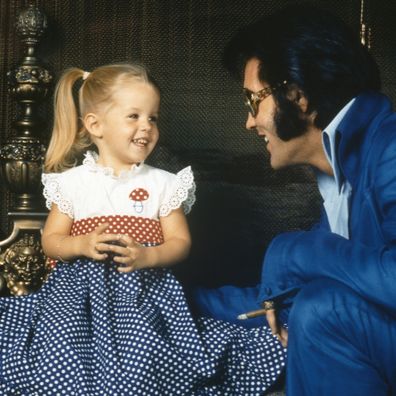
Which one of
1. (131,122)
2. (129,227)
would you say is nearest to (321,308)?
(129,227)

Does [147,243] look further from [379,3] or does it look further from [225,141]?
[379,3]

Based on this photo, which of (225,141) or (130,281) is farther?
(225,141)

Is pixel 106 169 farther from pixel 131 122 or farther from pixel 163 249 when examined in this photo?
pixel 163 249

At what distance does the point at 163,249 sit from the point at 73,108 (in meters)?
0.49

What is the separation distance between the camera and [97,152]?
6.81 ft

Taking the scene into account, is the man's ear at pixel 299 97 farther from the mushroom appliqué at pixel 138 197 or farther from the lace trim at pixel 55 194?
the lace trim at pixel 55 194

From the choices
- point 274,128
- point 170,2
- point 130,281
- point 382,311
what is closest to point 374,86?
point 274,128

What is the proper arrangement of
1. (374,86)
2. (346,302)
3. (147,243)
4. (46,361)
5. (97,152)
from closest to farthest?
(346,302) < (46,361) < (374,86) < (147,243) < (97,152)

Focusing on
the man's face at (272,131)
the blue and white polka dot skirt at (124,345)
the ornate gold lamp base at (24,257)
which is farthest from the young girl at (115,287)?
the man's face at (272,131)

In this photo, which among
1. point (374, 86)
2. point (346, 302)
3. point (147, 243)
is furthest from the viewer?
point (147, 243)

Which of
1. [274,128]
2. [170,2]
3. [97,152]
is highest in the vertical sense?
[170,2]

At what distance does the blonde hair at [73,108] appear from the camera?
6.10 ft

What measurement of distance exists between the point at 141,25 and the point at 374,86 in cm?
85

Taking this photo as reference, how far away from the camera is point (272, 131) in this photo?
1.58 m
